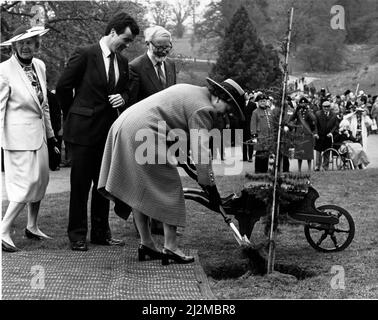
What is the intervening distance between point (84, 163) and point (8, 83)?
1.06m

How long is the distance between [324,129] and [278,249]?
10531mm

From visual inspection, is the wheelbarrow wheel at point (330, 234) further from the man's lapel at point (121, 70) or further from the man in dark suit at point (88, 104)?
the man's lapel at point (121, 70)

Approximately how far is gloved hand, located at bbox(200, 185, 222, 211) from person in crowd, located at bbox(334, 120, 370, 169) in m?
11.3

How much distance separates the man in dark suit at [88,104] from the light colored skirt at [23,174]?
1.30 ft

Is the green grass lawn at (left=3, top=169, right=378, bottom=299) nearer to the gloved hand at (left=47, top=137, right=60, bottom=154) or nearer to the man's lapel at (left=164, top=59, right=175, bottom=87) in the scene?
the gloved hand at (left=47, top=137, right=60, bottom=154)

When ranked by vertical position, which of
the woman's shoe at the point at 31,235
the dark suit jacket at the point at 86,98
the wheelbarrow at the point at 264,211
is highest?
the dark suit jacket at the point at 86,98

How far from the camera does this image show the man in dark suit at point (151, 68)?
8.08m

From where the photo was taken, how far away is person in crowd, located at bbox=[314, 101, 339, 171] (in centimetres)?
1766

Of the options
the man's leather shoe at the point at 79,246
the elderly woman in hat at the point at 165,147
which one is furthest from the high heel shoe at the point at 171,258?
the man's leather shoe at the point at 79,246

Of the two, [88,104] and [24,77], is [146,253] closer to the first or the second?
[88,104]

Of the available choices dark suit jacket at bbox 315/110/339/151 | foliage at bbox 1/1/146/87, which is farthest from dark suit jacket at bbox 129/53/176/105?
foliage at bbox 1/1/146/87

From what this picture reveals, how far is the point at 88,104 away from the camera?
23.9 ft

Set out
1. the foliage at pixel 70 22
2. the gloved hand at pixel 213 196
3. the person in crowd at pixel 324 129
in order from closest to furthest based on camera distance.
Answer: the gloved hand at pixel 213 196, the person in crowd at pixel 324 129, the foliage at pixel 70 22

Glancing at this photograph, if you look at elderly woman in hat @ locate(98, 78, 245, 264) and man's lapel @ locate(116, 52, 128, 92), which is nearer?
elderly woman in hat @ locate(98, 78, 245, 264)
